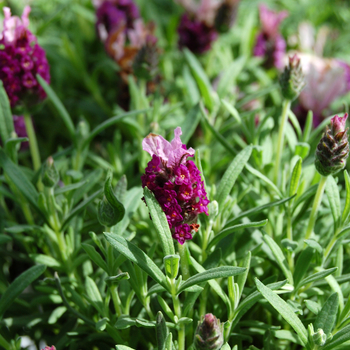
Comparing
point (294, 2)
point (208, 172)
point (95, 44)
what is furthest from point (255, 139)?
point (294, 2)

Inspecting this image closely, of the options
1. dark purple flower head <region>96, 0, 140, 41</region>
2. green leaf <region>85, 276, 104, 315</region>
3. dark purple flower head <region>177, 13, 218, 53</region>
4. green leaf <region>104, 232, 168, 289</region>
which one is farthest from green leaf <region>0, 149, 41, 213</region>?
dark purple flower head <region>177, 13, 218, 53</region>

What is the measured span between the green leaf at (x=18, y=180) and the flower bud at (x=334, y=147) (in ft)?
2.15

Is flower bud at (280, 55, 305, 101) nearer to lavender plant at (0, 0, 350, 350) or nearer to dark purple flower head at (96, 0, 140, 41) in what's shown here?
lavender plant at (0, 0, 350, 350)

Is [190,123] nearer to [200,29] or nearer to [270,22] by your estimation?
[200,29]

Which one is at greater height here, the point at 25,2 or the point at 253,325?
the point at 25,2

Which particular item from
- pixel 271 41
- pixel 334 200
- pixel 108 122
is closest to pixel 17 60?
pixel 108 122

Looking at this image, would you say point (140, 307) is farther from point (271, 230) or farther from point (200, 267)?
point (271, 230)

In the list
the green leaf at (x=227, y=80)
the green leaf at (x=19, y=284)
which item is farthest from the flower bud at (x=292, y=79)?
the green leaf at (x=19, y=284)

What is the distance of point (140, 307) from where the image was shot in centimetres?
97

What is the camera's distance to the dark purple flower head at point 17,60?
3.67ft

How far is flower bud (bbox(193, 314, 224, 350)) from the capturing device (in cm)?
68

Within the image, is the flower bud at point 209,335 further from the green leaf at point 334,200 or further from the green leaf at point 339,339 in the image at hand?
the green leaf at point 334,200

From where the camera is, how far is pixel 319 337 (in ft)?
2.42

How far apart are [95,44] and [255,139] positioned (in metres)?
1.34
